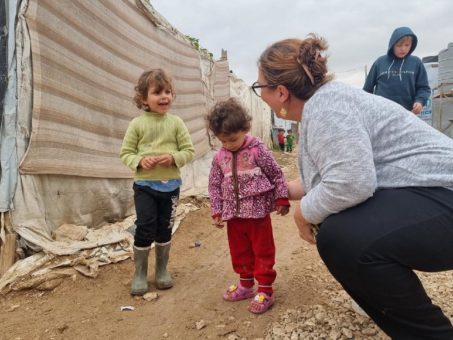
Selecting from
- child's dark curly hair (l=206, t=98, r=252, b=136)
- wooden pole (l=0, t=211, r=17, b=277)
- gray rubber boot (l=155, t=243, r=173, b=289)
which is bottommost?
gray rubber boot (l=155, t=243, r=173, b=289)

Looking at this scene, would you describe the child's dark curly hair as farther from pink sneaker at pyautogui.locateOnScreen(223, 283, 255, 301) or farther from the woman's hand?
pink sneaker at pyautogui.locateOnScreen(223, 283, 255, 301)

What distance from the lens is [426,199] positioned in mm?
1416

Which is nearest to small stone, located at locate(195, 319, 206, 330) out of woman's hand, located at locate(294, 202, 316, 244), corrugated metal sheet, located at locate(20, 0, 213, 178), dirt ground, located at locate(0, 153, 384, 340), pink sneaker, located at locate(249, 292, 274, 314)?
dirt ground, located at locate(0, 153, 384, 340)

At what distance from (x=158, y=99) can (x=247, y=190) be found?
34.6 inches

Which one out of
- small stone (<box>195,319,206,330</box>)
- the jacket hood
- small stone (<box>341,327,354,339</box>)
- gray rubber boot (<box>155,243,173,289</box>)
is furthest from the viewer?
the jacket hood

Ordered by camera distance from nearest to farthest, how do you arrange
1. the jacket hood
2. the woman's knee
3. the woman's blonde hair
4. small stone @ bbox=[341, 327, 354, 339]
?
the woman's knee, the woman's blonde hair, small stone @ bbox=[341, 327, 354, 339], the jacket hood

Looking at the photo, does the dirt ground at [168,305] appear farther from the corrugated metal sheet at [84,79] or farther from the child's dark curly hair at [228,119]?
the child's dark curly hair at [228,119]

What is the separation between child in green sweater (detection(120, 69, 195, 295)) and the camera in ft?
8.74

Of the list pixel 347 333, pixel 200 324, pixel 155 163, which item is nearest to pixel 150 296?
pixel 200 324

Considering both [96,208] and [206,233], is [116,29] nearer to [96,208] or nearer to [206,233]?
[96,208]

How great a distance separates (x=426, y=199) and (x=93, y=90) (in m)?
3.04

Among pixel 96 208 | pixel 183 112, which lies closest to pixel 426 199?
pixel 96 208

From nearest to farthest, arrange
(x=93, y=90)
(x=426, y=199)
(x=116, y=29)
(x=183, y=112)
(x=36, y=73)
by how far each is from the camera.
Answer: (x=426, y=199) < (x=36, y=73) < (x=93, y=90) < (x=116, y=29) < (x=183, y=112)

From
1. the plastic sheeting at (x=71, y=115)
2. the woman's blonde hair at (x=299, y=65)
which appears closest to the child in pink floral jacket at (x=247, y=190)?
the woman's blonde hair at (x=299, y=65)
